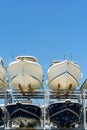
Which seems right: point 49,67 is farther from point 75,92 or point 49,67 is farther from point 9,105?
point 9,105

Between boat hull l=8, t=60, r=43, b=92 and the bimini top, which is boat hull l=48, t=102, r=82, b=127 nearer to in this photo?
boat hull l=8, t=60, r=43, b=92

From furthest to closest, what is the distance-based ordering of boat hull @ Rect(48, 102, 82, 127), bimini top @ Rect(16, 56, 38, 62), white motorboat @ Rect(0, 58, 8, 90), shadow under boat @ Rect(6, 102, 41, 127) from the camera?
bimini top @ Rect(16, 56, 38, 62)
white motorboat @ Rect(0, 58, 8, 90)
shadow under boat @ Rect(6, 102, 41, 127)
boat hull @ Rect(48, 102, 82, 127)

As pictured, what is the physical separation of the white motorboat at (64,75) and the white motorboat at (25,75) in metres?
0.65

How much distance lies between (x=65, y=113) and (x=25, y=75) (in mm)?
3063

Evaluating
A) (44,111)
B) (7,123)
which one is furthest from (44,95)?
(7,123)

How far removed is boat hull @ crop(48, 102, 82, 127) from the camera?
66.4ft

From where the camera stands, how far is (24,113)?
67.3 feet

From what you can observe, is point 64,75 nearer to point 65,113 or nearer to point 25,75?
point 25,75

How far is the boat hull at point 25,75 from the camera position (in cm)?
2138

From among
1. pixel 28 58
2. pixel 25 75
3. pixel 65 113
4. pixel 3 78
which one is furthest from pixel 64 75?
pixel 3 78

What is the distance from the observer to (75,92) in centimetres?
2222

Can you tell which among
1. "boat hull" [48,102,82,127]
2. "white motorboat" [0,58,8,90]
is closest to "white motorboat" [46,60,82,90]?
"boat hull" [48,102,82,127]

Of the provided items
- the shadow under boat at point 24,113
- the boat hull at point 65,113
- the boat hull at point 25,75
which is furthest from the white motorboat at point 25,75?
the boat hull at point 65,113

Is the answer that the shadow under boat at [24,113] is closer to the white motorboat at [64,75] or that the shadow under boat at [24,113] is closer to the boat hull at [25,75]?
the boat hull at [25,75]
